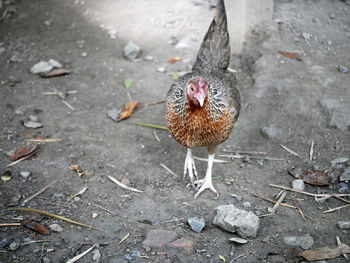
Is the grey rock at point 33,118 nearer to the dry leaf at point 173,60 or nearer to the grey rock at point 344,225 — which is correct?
the dry leaf at point 173,60

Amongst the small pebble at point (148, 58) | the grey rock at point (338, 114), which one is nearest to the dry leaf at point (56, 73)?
the small pebble at point (148, 58)

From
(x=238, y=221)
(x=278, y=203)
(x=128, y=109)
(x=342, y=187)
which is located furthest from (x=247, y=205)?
(x=128, y=109)

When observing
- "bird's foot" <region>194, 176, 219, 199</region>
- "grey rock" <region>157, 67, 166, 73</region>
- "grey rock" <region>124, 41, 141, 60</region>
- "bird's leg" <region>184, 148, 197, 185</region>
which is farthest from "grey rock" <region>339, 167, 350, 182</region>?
"grey rock" <region>124, 41, 141, 60</region>

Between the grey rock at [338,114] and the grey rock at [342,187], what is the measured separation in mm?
806

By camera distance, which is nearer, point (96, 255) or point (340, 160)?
point (96, 255)

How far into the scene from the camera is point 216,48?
4309 millimetres

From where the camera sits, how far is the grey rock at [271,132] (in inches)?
176

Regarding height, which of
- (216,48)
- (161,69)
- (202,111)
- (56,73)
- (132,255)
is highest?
(216,48)

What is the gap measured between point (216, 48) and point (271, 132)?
1.16 meters

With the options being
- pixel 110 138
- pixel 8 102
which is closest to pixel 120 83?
pixel 110 138

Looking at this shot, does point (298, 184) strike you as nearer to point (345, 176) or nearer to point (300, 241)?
point (345, 176)

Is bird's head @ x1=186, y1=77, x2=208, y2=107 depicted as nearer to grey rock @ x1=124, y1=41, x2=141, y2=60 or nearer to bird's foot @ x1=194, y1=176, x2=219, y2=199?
bird's foot @ x1=194, y1=176, x2=219, y2=199

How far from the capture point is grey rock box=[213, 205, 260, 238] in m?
3.20

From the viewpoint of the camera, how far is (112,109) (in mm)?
4906
